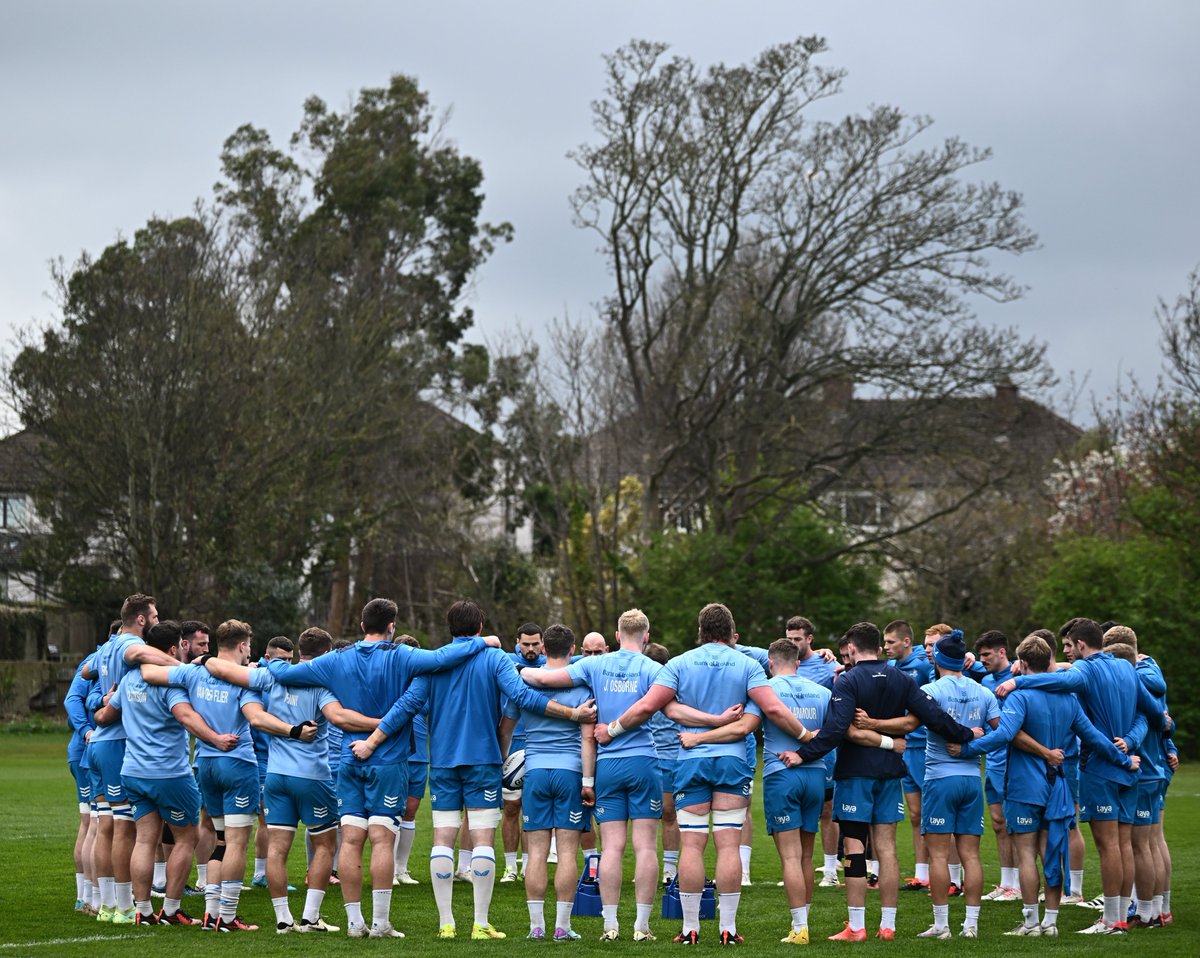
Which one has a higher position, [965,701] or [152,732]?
[965,701]

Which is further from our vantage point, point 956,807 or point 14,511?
point 14,511

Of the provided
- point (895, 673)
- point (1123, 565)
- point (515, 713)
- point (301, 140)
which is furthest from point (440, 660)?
point (301, 140)

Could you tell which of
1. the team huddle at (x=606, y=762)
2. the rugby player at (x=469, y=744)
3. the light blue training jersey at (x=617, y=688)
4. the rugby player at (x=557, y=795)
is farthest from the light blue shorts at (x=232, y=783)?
the light blue training jersey at (x=617, y=688)

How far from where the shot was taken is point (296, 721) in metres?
10.3

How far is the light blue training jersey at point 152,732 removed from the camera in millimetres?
10438

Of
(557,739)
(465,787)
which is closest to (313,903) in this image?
(465,787)

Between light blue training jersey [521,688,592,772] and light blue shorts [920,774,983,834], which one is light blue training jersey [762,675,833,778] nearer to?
light blue shorts [920,774,983,834]

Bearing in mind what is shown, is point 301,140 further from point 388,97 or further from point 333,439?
point 333,439

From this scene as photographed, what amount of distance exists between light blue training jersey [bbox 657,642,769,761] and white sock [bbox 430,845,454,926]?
1.73 m

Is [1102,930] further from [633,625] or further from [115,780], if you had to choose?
[115,780]

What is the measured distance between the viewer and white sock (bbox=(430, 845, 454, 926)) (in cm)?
996

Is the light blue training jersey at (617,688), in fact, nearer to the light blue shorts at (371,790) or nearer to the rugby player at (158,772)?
the light blue shorts at (371,790)

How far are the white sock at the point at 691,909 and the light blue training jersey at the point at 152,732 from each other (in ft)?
12.1

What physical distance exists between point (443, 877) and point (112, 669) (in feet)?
Result: 9.92
